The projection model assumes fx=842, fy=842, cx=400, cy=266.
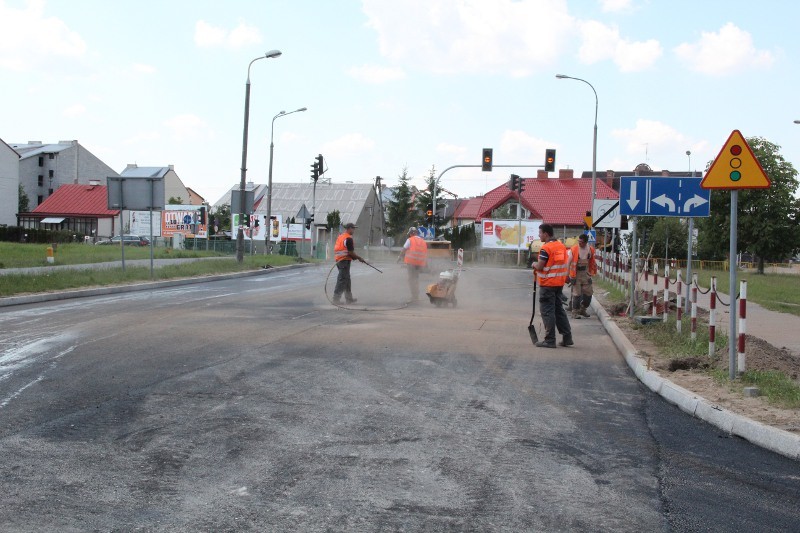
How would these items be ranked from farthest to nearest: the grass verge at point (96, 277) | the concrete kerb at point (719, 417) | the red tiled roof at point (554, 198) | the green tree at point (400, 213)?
the green tree at point (400, 213) < the red tiled roof at point (554, 198) < the grass verge at point (96, 277) < the concrete kerb at point (719, 417)

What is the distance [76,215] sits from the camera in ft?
283

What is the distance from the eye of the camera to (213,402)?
7.01m

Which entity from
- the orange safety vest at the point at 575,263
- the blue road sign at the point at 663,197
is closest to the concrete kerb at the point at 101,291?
the orange safety vest at the point at 575,263

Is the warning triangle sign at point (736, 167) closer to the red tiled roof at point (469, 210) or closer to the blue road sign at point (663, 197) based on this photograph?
the blue road sign at point (663, 197)

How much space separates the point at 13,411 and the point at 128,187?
18.5 metres

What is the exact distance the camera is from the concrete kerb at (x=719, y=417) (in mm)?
6277

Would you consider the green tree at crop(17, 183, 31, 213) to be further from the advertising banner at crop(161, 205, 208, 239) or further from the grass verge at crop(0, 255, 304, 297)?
the grass verge at crop(0, 255, 304, 297)

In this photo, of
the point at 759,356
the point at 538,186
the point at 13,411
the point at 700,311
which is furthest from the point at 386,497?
the point at 538,186

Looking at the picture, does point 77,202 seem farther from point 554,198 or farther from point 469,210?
point 554,198

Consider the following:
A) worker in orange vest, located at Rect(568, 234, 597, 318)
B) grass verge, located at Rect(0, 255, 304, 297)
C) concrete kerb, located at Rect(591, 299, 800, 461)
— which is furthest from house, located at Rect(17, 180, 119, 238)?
concrete kerb, located at Rect(591, 299, 800, 461)

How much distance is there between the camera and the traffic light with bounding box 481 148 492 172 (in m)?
37.6

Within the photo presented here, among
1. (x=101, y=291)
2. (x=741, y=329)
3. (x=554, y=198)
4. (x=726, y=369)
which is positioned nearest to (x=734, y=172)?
(x=741, y=329)

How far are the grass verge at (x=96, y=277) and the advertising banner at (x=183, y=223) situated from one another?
39025 millimetres

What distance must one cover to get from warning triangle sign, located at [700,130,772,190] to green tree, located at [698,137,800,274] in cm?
6291
